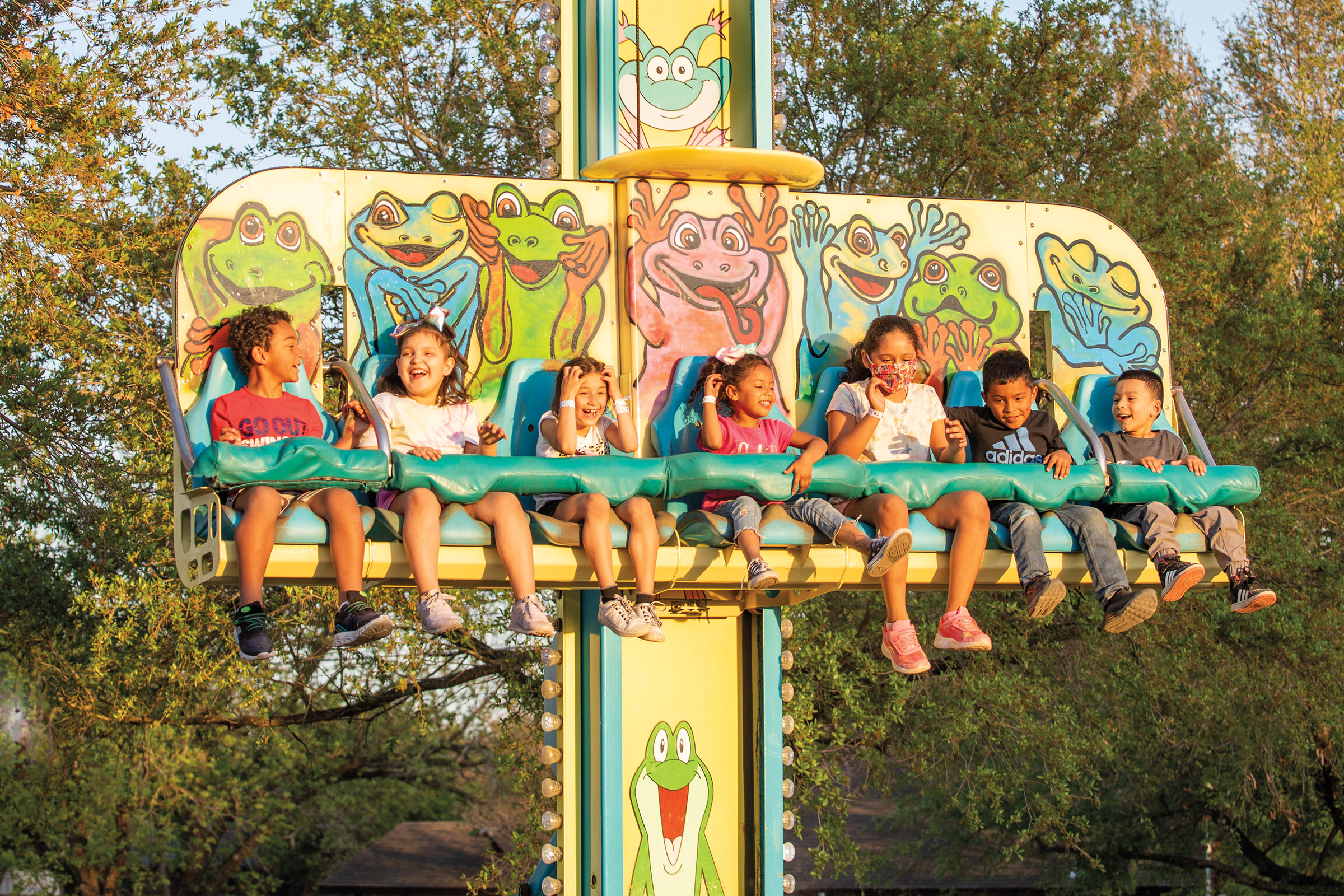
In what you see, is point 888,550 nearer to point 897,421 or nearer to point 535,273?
point 897,421

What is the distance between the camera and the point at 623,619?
579 cm

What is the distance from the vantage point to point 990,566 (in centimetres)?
647

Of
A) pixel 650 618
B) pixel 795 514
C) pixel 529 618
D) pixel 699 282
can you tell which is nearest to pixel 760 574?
pixel 650 618

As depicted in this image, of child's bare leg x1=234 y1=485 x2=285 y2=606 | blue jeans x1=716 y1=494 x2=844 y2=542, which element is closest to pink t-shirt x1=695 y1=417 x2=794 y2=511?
blue jeans x1=716 y1=494 x2=844 y2=542

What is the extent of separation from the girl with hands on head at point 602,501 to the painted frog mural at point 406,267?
0.59m

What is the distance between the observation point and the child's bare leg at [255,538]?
18.5 feet

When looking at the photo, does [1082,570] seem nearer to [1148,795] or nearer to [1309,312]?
[1309,312]

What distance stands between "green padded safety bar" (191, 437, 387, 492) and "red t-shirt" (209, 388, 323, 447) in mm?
459

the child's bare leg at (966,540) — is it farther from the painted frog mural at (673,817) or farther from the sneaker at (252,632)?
the sneaker at (252,632)

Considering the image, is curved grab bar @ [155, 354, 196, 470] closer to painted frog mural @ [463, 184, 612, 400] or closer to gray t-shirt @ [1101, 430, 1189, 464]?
painted frog mural @ [463, 184, 612, 400]

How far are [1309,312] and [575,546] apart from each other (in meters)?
9.22

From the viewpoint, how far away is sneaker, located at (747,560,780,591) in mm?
5812

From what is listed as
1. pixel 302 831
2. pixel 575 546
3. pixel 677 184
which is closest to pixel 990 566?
pixel 575 546

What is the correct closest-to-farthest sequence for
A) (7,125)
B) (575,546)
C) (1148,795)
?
(575,546) → (7,125) → (1148,795)
